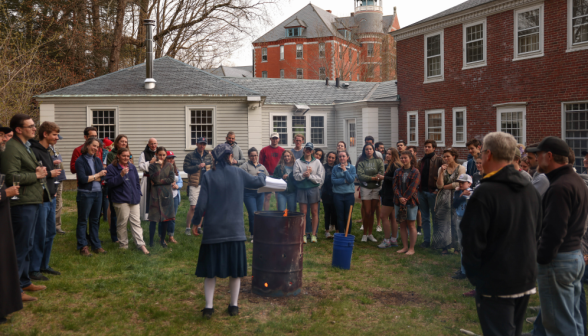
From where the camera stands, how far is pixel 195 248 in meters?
8.51

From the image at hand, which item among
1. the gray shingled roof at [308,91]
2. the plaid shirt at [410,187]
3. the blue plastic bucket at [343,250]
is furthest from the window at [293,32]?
the blue plastic bucket at [343,250]

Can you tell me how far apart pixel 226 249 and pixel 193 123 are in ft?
46.2

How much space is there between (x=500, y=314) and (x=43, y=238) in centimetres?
572

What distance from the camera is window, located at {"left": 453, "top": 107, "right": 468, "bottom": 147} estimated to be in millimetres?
18734

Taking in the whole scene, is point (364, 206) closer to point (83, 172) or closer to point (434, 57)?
point (83, 172)

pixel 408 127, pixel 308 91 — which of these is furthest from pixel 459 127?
pixel 308 91

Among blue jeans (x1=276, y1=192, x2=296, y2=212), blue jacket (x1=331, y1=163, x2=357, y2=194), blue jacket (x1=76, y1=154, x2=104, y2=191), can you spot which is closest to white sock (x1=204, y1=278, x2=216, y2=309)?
blue jacket (x1=76, y1=154, x2=104, y2=191)

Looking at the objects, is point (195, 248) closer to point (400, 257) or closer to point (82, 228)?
point (82, 228)

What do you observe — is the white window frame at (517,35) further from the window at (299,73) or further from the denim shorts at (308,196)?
→ the window at (299,73)

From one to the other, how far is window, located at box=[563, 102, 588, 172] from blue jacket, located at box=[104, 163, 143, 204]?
44.5 ft

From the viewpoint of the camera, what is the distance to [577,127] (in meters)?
14.8

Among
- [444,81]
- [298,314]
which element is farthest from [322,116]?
[298,314]

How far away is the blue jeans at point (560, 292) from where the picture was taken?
3.64 m

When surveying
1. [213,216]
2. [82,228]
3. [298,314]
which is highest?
[213,216]
